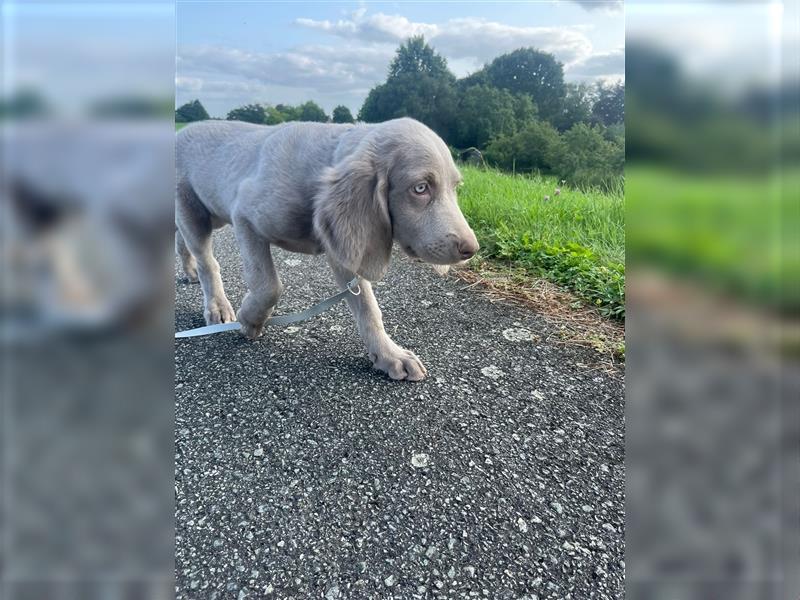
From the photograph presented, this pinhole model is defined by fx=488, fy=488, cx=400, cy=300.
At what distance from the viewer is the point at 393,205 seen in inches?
80.5

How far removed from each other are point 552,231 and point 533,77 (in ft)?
4.49

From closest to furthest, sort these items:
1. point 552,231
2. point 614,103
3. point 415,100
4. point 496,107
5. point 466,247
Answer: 1. point 614,103
2. point 466,247
3. point 415,100
4. point 552,231
5. point 496,107

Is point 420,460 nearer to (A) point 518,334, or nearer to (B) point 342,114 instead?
(A) point 518,334

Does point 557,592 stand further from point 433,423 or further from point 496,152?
point 496,152

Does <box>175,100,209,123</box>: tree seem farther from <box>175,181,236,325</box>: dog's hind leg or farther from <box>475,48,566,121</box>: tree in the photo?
<box>475,48,566,121</box>: tree

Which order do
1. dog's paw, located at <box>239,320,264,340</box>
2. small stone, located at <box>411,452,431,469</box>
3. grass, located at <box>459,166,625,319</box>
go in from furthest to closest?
grass, located at <box>459,166,625,319</box>, dog's paw, located at <box>239,320,264,340</box>, small stone, located at <box>411,452,431,469</box>

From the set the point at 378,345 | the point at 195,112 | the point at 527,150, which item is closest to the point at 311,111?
the point at 195,112

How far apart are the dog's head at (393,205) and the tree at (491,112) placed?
238 centimetres

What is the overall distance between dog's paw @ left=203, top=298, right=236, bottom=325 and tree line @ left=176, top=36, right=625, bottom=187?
1.29m
